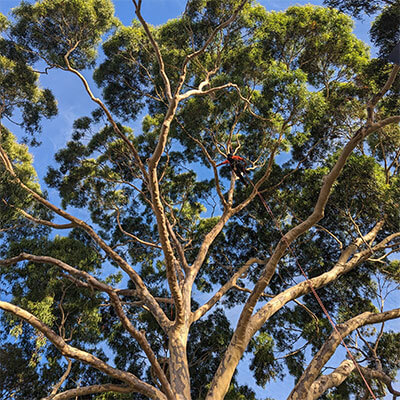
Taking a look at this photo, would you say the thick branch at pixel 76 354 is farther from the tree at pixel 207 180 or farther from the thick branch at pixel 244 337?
the tree at pixel 207 180

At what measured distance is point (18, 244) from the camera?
9719 mm

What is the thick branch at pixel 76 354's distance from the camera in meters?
3.81

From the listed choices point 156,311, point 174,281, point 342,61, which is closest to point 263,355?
point 156,311

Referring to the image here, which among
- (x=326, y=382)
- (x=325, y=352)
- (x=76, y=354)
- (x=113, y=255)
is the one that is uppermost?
(x=113, y=255)

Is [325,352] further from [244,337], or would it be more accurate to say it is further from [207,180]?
[207,180]

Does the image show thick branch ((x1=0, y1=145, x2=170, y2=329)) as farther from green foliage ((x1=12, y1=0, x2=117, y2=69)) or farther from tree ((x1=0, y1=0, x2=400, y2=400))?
green foliage ((x1=12, y1=0, x2=117, y2=69))

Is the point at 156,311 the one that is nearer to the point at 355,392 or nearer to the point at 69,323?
the point at 69,323

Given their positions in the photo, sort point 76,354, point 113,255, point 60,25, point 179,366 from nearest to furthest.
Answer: point 76,354, point 179,366, point 113,255, point 60,25

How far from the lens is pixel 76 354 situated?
407cm

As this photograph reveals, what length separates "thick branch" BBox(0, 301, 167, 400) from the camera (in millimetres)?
3814

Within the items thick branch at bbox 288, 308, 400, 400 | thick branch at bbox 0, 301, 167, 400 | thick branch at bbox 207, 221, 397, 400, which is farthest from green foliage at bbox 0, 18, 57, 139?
thick branch at bbox 288, 308, 400, 400

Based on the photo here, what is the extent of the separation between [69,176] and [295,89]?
265 inches

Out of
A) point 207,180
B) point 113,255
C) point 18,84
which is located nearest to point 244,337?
point 113,255

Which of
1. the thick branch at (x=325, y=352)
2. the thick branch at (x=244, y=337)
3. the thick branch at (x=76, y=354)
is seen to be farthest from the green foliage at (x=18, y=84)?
the thick branch at (x=325, y=352)
